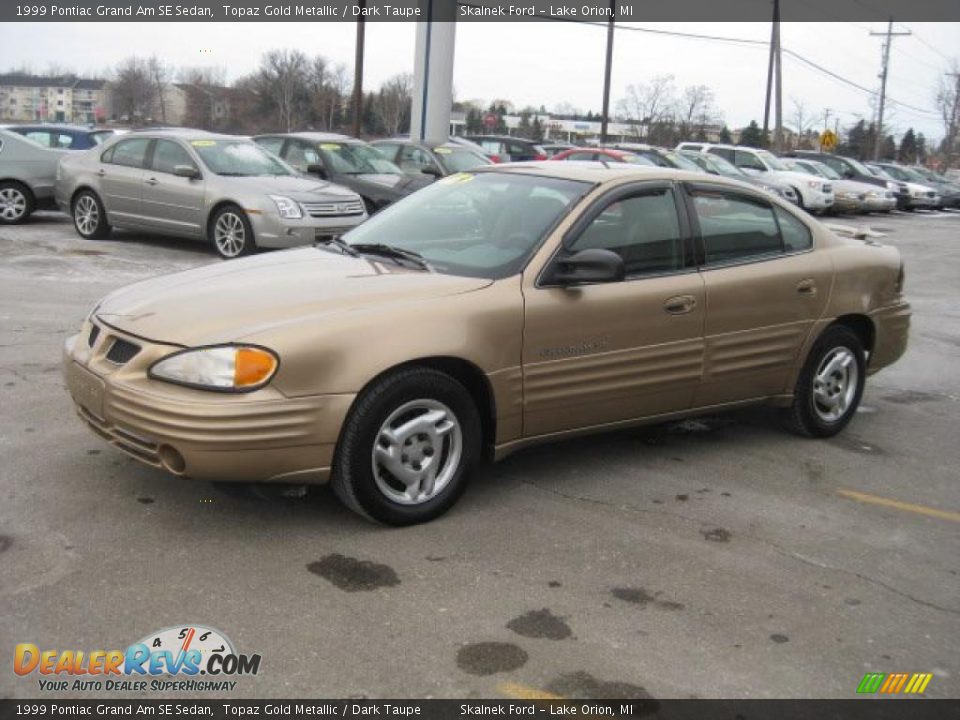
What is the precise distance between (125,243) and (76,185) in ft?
3.35

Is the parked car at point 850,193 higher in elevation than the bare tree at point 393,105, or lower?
lower

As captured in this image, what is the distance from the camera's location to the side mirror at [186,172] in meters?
12.3

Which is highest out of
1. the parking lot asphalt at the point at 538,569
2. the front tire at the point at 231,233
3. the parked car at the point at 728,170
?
the parked car at the point at 728,170

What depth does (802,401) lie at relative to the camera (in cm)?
593

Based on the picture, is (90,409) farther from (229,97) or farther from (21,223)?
(229,97)

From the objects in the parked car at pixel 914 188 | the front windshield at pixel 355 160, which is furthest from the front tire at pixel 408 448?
the parked car at pixel 914 188

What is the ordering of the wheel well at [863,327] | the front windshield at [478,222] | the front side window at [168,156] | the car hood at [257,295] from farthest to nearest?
the front side window at [168,156]
the wheel well at [863,327]
the front windshield at [478,222]
the car hood at [257,295]

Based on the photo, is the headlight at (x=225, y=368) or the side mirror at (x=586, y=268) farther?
the side mirror at (x=586, y=268)

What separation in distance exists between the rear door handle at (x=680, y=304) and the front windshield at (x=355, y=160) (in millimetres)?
10852

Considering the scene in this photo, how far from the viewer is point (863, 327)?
Result: 6.22 meters

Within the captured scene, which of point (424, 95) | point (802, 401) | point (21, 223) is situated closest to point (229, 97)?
point (424, 95)

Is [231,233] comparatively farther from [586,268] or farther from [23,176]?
[586,268]

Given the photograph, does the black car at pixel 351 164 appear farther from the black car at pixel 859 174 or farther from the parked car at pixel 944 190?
the parked car at pixel 944 190

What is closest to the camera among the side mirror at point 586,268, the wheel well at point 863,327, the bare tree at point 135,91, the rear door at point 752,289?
the side mirror at point 586,268
